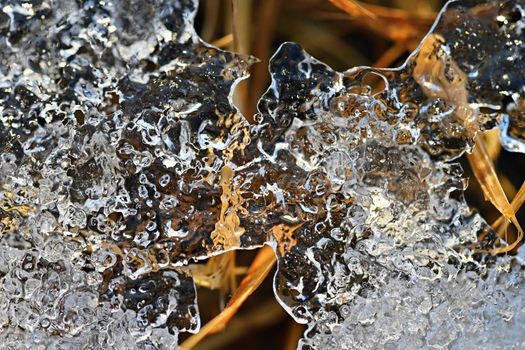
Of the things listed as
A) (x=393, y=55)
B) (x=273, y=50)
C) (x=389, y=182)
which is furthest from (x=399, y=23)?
(x=389, y=182)

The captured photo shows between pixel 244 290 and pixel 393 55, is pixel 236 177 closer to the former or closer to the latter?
pixel 244 290

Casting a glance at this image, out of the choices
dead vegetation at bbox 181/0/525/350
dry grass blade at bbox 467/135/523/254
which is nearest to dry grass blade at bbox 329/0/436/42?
dead vegetation at bbox 181/0/525/350

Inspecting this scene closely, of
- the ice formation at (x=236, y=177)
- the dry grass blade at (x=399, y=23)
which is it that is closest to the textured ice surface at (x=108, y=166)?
the ice formation at (x=236, y=177)

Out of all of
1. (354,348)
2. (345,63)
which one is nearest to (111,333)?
(354,348)

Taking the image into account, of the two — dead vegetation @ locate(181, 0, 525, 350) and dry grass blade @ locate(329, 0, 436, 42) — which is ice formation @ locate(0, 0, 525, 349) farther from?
dry grass blade @ locate(329, 0, 436, 42)

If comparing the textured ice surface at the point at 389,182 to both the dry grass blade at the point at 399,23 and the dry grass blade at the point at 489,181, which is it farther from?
the dry grass blade at the point at 399,23

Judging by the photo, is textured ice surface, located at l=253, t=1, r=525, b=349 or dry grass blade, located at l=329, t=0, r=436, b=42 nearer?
textured ice surface, located at l=253, t=1, r=525, b=349
